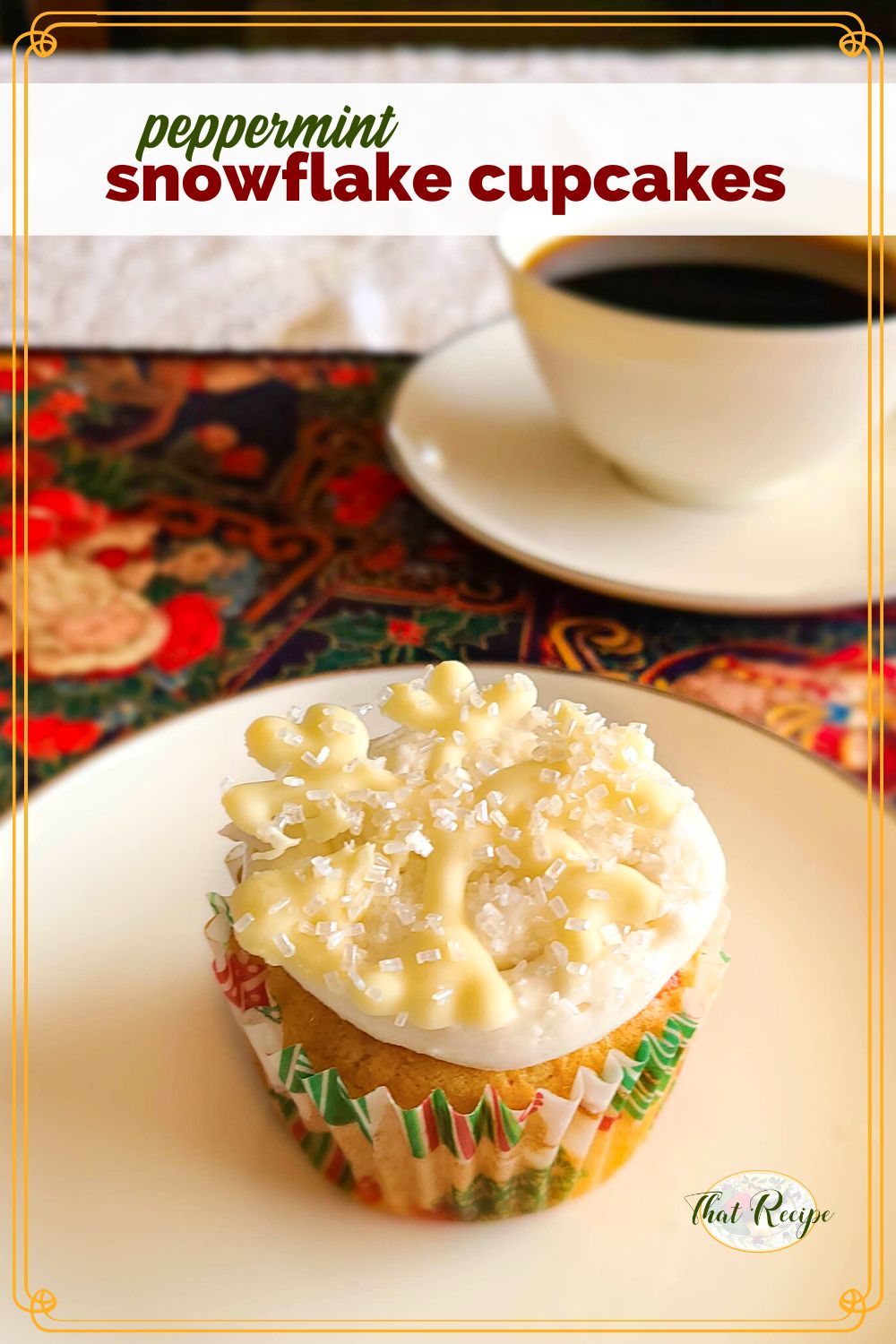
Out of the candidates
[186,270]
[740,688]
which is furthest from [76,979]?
[186,270]

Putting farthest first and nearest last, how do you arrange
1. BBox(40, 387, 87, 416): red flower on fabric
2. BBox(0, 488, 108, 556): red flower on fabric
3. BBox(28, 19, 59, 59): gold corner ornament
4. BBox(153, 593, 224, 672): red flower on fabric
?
BBox(40, 387, 87, 416): red flower on fabric < BBox(0, 488, 108, 556): red flower on fabric < BBox(153, 593, 224, 672): red flower on fabric < BBox(28, 19, 59, 59): gold corner ornament

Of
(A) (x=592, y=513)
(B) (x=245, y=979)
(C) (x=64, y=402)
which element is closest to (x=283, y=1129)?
(B) (x=245, y=979)

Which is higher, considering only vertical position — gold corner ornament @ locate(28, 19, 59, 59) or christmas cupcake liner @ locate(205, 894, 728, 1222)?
gold corner ornament @ locate(28, 19, 59, 59)

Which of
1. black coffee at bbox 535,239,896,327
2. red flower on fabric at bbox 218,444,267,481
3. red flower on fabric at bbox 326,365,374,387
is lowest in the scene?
red flower on fabric at bbox 218,444,267,481

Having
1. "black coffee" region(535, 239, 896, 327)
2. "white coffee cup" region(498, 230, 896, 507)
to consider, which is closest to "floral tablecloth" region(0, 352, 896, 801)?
"white coffee cup" region(498, 230, 896, 507)

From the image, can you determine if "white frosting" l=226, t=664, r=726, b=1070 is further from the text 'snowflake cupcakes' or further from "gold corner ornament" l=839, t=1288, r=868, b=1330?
"gold corner ornament" l=839, t=1288, r=868, b=1330

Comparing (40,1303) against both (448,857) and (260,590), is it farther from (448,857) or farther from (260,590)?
(260,590)
